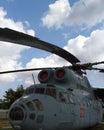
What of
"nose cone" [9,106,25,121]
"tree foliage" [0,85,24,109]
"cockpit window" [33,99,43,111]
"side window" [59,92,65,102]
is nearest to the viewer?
"nose cone" [9,106,25,121]

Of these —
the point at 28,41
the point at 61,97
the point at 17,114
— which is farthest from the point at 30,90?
the point at 28,41

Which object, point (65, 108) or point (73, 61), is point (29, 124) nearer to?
point (65, 108)

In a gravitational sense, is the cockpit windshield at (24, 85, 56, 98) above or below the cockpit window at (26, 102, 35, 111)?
above

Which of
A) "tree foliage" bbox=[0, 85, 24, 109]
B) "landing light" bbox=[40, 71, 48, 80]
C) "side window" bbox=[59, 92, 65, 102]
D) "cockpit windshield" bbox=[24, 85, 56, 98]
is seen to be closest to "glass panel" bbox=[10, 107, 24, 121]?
"cockpit windshield" bbox=[24, 85, 56, 98]

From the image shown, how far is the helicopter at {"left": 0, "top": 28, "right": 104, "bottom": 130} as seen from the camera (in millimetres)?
12050

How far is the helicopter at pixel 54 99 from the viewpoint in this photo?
12.1 meters

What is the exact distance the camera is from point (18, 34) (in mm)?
11641

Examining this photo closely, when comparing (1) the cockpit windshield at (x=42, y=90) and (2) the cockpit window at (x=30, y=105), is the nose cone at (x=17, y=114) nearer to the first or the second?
(2) the cockpit window at (x=30, y=105)

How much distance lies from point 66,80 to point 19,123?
5342mm

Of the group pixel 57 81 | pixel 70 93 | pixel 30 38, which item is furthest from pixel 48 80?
pixel 30 38

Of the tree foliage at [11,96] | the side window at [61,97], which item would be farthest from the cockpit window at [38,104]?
the tree foliage at [11,96]

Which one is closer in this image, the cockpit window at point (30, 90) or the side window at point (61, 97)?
the cockpit window at point (30, 90)

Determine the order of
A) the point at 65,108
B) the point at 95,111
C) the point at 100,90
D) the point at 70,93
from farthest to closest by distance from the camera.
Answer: the point at 100,90 → the point at 95,111 → the point at 70,93 → the point at 65,108

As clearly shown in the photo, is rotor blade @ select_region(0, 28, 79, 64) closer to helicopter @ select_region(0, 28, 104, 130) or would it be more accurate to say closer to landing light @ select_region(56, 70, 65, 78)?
helicopter @ select_region(0, 28, 104, 130)
